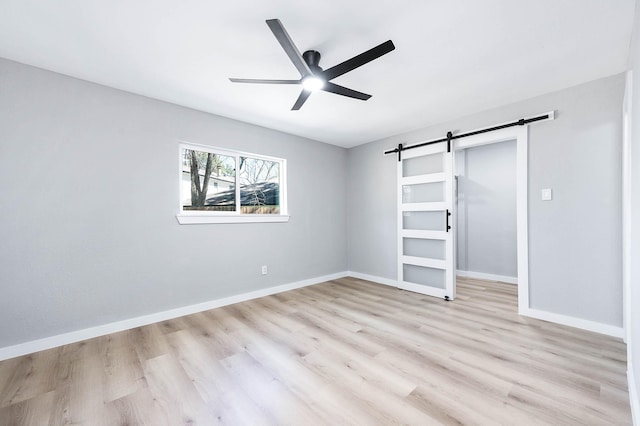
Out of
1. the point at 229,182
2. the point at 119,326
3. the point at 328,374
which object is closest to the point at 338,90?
the point at 229,182

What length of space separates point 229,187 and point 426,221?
292 centimetres

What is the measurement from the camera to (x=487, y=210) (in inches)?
190

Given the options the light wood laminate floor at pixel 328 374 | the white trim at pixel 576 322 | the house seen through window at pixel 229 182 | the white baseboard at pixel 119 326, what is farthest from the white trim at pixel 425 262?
the house seen through window at pixel 229 182

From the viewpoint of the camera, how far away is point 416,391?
5.60 feet

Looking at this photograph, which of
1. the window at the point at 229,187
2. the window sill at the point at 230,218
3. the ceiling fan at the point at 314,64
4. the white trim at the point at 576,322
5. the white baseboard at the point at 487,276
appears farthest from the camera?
the white baseboard at the point at 487,276

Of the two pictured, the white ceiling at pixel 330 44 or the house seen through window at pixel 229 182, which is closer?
the white ceiling at pixel 330 44

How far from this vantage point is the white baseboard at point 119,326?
2209 millimetres

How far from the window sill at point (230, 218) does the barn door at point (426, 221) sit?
1.94 m

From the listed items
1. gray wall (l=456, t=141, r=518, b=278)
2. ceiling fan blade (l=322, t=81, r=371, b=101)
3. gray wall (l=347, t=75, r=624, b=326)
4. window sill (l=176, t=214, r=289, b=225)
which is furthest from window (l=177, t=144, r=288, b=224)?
gray wall (l=456, t=141, r=518, b=278)

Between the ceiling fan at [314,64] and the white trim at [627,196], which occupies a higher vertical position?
the ceiling fan at [314,64]

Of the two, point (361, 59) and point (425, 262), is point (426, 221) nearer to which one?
point (425, 262)

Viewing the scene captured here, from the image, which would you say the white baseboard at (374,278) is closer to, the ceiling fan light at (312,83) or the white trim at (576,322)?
the white trim at (576,322)

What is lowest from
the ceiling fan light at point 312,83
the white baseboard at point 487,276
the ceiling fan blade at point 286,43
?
the white baseboard at point 487,276

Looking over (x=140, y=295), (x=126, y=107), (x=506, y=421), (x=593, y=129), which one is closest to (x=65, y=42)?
(x=126, y=107)
